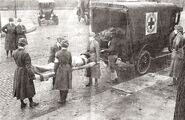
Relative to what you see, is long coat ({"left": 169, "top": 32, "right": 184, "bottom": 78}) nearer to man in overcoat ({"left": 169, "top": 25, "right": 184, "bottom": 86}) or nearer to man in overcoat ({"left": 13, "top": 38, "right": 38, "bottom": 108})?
man in overcoat ({"left": 169, "top": 25, "right": 184, "bottom": 86})

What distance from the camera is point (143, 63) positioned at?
10484 mm

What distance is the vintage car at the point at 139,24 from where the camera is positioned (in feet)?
31.1

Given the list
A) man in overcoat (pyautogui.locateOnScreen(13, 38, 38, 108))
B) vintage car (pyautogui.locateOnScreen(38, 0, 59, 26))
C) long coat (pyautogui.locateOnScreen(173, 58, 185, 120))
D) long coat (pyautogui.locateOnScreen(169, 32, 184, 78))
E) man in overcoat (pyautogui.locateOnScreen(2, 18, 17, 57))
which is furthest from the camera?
vintage car (pyautogui.locateOnScreen(38, 0, 59, 26))

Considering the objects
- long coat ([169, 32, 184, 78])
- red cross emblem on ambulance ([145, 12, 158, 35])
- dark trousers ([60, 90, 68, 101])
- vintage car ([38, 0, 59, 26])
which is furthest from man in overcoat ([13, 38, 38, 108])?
vintage car ([38, 0, 59, 26])

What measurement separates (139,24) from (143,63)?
1.62 metres

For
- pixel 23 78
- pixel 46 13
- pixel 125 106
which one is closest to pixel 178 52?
pixel 125 106

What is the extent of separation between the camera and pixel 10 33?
41.4 ft

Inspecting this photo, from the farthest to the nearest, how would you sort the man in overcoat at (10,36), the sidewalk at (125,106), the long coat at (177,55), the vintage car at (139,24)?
the man in overcoat at (10,36) < the vintage car at (139,24) < the long coat at (177,55) < the sidewalk at (125,106)

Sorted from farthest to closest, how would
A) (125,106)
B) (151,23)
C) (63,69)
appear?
(151,23) → (63,69) → (125,106)

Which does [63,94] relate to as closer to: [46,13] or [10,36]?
[10,36]

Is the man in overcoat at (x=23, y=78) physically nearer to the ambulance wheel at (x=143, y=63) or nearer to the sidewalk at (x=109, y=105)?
the sidewalk at (x=109, y=105)

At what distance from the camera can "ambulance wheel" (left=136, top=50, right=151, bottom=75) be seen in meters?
10.1

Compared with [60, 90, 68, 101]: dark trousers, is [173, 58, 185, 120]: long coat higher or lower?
higher

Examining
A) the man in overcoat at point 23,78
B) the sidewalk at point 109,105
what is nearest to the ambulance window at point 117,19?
the sidewalk at point 109,105
